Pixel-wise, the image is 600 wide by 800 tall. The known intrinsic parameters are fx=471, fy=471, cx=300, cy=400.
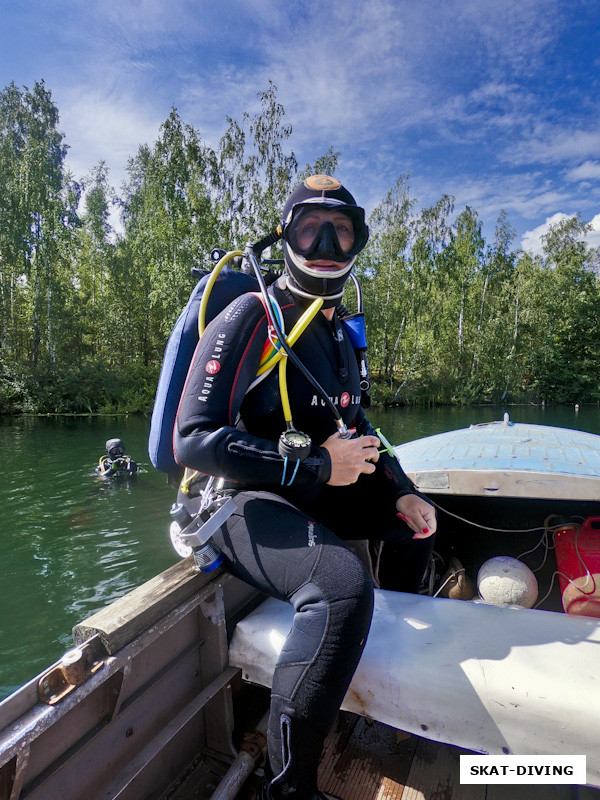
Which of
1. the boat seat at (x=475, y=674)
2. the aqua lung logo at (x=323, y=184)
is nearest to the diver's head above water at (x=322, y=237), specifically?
the aqua lung logo at (x=323, y=184)

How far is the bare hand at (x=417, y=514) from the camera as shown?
7.14ft

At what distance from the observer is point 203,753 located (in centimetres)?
185

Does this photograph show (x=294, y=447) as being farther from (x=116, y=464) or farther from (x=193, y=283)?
(x=193, y=283)

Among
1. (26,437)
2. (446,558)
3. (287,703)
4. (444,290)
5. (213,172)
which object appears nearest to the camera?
(287,703)

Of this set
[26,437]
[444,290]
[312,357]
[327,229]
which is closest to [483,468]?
[312,357]

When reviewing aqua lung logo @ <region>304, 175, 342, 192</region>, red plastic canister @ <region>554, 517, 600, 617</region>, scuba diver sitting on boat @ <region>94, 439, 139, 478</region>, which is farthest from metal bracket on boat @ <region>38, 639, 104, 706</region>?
scuba diver sitting on boat @ <region>94, 439, 139, 478</region>

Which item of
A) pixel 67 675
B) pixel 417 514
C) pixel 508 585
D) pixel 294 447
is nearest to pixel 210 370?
pixel 294 447

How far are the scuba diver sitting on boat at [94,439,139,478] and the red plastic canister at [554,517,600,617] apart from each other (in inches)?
361

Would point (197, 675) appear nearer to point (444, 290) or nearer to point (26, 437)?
point (26, 437)

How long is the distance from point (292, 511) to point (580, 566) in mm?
2018

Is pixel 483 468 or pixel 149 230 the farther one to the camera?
pixel 149 230

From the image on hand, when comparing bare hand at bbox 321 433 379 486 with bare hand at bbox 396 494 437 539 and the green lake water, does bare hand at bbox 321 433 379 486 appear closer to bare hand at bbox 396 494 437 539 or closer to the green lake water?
bare hand at bbox 396 494 437 539

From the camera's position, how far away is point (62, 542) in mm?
7508

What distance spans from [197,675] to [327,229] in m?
1.91
